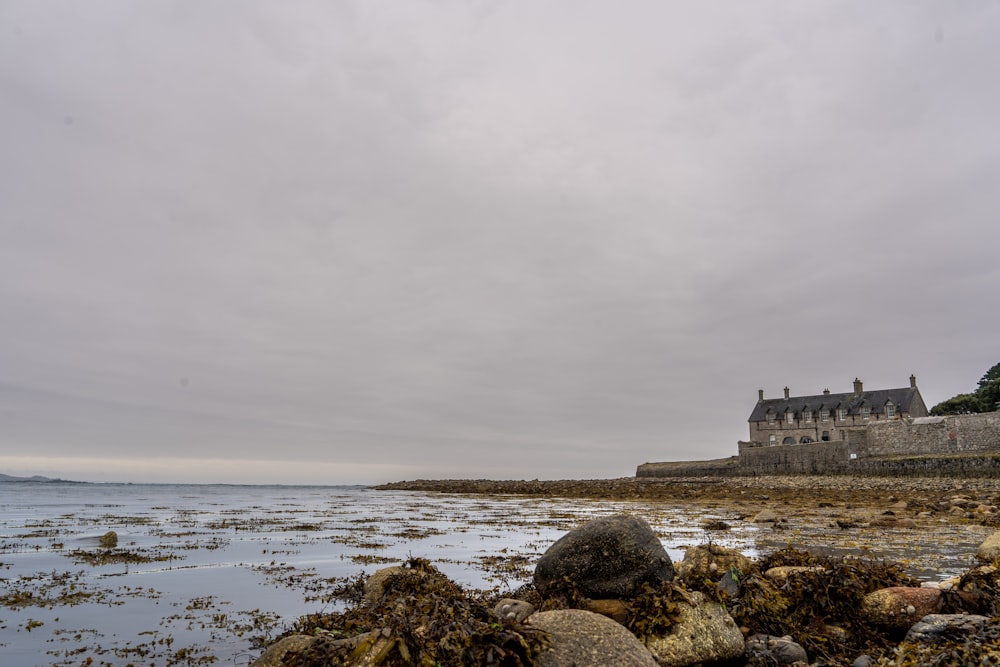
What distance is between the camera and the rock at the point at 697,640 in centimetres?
718

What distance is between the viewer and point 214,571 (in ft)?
47.3

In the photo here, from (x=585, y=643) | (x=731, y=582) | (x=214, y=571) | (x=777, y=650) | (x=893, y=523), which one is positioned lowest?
(x=893, y=523)

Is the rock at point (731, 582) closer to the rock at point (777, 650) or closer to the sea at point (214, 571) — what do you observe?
the rock at point (777, 650)

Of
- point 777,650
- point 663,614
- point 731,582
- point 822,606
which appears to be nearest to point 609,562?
point 663,614

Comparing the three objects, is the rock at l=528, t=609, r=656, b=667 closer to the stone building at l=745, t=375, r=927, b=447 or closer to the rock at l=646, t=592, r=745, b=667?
the rock at l=646, t=592, r=745, b=667

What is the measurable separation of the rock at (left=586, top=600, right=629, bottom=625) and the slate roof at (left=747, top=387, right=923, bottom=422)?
3188 inches

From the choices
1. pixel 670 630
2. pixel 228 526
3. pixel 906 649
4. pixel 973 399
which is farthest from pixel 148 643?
pixel 973 399

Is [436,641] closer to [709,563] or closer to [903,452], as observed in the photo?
[709,563]

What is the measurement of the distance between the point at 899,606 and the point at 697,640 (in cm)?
285

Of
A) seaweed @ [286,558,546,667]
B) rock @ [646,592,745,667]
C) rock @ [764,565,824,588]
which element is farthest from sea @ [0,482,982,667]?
rock @ [646,592,745,667]

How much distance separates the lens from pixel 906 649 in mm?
6180

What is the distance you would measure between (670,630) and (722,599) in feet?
3.94

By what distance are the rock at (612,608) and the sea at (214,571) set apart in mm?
3753

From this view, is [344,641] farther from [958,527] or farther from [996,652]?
[958,527]
